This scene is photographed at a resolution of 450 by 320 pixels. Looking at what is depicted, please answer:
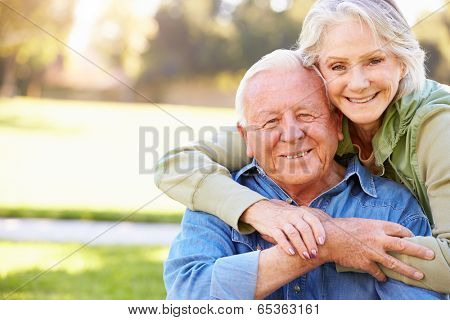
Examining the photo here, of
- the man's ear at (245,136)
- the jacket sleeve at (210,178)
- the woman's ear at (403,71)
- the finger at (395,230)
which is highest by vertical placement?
the woman's ear at (403,71)

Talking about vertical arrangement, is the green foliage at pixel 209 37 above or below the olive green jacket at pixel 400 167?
above

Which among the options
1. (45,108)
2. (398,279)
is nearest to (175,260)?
(398,279)

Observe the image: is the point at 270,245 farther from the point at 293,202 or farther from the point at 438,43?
the point at 438,43

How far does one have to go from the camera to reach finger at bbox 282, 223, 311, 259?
2135mm

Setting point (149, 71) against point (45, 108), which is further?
point (149, 71)

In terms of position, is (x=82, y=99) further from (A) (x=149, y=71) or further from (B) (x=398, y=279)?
(B) (x=398, y=279)

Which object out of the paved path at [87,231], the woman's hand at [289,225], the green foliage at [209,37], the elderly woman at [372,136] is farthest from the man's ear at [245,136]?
the green foliage at [209,37]

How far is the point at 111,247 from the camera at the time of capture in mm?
5918

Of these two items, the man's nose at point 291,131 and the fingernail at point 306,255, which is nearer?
the fingernail at point 306,255

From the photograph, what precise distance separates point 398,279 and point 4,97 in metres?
34.7

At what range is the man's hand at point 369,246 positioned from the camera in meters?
2.14

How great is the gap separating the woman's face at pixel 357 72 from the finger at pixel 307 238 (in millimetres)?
519

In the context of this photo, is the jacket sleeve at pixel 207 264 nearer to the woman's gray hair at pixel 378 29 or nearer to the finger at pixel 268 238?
the finger at pixel 268 238

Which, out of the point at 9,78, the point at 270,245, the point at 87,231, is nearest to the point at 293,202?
the point at 270,245
